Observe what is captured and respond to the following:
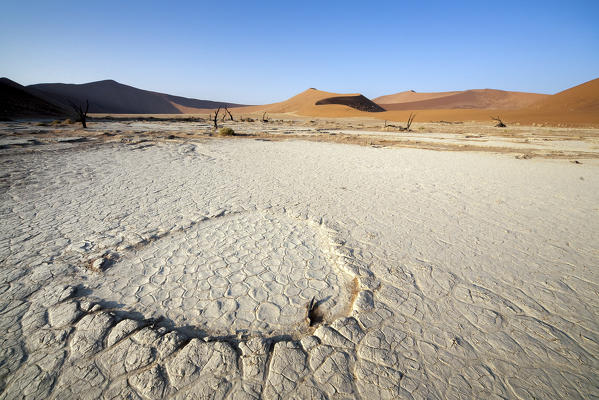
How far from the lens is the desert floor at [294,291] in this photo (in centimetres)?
167

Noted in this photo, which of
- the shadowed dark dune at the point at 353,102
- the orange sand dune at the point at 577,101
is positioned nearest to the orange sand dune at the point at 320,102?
the shadowed dark dune at the point at 353,102

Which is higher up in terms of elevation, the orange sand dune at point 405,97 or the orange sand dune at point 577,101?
the orange sand dune at point 405,97

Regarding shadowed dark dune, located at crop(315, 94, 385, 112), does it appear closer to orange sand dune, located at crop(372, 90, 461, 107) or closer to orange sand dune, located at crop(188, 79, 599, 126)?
orange sand dune, located at crop(188, 79, 599, 126)

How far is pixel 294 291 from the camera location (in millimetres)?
2438

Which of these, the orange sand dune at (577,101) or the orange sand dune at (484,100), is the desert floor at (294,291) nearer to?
the orange sand dune at (577,101)

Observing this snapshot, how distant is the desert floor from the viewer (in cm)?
167

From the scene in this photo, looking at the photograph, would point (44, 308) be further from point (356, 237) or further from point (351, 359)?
point (356, 237)

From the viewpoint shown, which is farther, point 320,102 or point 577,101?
point 320,102

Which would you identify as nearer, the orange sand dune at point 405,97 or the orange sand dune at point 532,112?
the orange sand dune at point 532,112

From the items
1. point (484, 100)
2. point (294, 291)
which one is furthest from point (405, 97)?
point (294, 291)

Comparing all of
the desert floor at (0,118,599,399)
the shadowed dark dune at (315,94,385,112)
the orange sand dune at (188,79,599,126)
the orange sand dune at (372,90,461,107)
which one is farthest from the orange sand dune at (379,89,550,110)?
the desert floor at (0,118,599,399)

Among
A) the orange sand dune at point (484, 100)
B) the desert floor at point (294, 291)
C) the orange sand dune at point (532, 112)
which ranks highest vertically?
the orange sand dune at point (484, 100)

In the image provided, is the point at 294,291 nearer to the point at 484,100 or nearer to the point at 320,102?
the point at 320,102

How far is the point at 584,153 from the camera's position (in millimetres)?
10047
